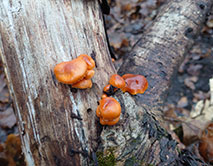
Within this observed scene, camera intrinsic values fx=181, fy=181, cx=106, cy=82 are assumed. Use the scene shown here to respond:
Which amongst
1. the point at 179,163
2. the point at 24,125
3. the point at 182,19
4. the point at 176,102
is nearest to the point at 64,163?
the point at 24,125

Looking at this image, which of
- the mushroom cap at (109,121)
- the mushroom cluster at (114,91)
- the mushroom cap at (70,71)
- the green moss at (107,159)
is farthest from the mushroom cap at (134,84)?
the green moss at (107,159)

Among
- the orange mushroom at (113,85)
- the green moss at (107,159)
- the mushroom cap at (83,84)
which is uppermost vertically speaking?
the mushroom cap at (83,84)

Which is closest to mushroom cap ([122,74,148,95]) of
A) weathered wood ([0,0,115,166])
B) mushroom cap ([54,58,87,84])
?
weathered wood ([0,0,115,166])

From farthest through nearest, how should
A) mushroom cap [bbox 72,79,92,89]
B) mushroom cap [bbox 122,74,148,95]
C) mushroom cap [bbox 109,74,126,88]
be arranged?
mushroom cap [bbox 122,74,148,95] → mushroom cap [bbox 109,74,126,88] → mushroom cap [bbox 72,79,92,89]

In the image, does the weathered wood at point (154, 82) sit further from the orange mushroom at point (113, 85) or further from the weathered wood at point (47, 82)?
the weathered wood at point (47, 82)

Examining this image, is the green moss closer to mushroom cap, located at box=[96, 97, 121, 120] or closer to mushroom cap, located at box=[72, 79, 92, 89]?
mushroom cap, located at box=[96, 97, 121, 120]

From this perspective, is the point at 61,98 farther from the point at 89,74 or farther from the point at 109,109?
the point at 109,109

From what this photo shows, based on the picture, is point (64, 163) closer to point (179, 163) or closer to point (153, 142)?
point (153, 142)
